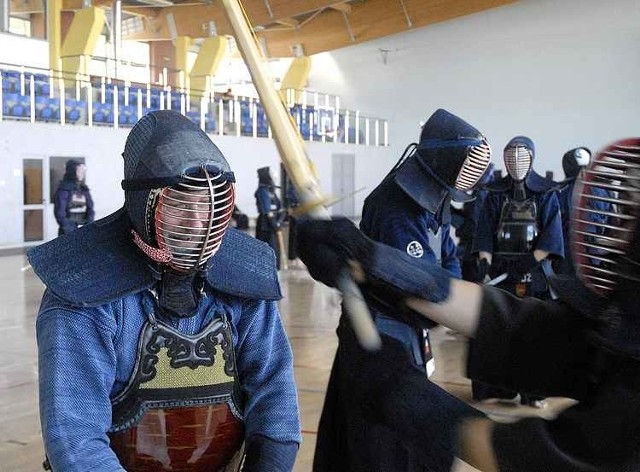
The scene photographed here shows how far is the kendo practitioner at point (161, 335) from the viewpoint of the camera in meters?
1.67

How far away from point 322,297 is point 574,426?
843 cm

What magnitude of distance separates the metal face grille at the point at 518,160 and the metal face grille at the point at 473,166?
1816mm

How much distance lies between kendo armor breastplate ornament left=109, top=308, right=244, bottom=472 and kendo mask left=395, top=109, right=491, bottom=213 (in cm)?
151

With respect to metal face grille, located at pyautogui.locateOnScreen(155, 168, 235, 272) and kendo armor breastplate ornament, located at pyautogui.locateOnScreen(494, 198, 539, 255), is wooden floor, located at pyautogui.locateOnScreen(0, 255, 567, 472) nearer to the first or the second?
metal face grille, located at pyautogui.locateOnScreen(155, 168, 235, 272)

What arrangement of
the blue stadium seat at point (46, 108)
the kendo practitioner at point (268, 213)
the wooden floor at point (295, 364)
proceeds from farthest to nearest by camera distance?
1. the blue stadium seat at point (46, 108)
2. the kendo practitioner at point (268, 213)
3. the wooden floor at point (295, 364)

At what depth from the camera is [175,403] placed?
178cm

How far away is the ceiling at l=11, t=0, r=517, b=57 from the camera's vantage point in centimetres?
2095

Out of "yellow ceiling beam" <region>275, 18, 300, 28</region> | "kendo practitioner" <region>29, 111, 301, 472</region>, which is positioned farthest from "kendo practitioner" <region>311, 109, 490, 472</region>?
"yellow ceiling beam" <region>275, 18, 300, 28</region>

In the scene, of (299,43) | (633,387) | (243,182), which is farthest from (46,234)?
(633,387)

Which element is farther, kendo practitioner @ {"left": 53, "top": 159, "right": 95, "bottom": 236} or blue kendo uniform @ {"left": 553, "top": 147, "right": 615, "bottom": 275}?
kendo practitioner @ {"left": 53, "top": 159, "right": 95, "bottom": 236}

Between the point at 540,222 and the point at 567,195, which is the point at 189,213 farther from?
the point at 567,195

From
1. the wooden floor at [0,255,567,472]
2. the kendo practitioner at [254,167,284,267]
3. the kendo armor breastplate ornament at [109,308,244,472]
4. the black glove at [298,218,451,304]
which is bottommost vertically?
the wooden floor at [0,255,567,472]

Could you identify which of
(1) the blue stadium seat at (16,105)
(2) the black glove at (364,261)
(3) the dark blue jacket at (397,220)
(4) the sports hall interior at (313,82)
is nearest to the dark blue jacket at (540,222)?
(3) the dark blue jacket at (397,220)

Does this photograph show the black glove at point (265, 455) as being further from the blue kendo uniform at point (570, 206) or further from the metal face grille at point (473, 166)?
the metal face grille at point (473, 166)
